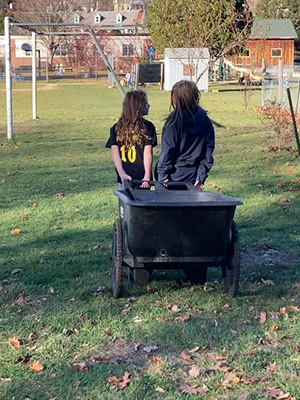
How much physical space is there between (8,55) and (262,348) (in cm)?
1580

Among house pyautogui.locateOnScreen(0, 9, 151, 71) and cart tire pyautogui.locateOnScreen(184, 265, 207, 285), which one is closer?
cart tire pyautogui.locateOnScreen(184, 265, 207, 285)

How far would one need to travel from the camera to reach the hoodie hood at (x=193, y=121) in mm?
5598

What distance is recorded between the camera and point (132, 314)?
16.1ft

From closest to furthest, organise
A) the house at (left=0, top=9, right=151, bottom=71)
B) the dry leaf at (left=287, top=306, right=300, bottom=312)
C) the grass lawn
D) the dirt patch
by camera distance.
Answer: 1. the grass lawn
2. the dry leaf at (left=287, top=306, right=300, bottom=312)
3. the dirt patch
4. the house at (left=0, top=9, right=151, bottom=71)

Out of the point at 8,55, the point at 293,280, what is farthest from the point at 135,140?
the point at 8,55

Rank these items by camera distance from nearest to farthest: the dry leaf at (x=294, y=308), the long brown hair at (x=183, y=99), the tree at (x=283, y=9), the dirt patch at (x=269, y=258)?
the dry leaf at (x=294, y=308) < the long brown hair at (x=183, y=99) < the dirt patch at (x=269, y=258) < the tree at (x=283, y=9)

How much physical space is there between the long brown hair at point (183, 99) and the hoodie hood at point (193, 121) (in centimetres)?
3

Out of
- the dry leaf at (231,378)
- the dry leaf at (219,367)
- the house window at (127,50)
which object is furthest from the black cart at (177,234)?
the house window at (127,50)

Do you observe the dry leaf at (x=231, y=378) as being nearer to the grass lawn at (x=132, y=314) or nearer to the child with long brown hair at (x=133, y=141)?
the grass lawn at (x=132, y=314)

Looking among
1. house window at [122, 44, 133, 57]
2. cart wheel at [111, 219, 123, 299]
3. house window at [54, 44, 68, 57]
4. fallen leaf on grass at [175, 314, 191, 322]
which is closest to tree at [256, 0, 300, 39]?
house window at [122, 44, 133, 57]

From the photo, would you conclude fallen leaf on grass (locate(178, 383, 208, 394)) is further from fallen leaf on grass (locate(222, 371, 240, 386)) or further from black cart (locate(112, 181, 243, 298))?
black cart (locate(112, 181, 243, 298))

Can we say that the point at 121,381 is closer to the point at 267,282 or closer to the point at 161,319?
the point at 161,319

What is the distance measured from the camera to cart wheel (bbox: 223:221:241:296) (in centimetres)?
500

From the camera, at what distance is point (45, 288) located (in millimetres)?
5676
